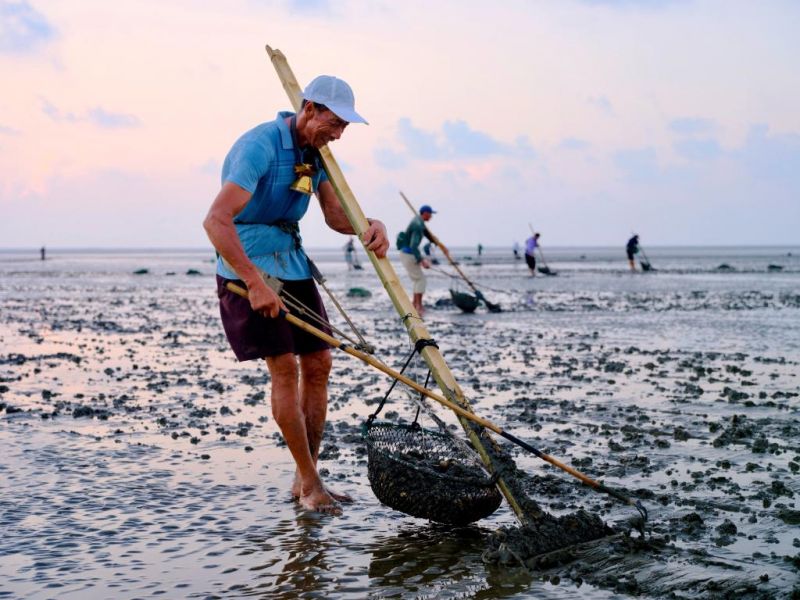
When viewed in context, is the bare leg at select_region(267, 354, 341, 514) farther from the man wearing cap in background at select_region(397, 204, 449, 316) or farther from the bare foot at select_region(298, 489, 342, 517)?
the man wearing cap in background at select_region(397, 204, 449, 316)

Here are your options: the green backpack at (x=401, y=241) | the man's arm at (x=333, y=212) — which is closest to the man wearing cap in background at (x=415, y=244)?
the green backpack at (x=401, y=241)

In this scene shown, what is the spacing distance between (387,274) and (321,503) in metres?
1.40

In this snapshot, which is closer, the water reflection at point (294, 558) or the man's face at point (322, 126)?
the water reflection at point (294, 558)

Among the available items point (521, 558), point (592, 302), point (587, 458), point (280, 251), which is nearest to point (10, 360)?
point (280, 251)

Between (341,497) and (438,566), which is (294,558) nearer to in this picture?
(438,566)

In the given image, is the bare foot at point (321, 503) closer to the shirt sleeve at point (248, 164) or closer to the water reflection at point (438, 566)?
the water reflection at point (438, 566)

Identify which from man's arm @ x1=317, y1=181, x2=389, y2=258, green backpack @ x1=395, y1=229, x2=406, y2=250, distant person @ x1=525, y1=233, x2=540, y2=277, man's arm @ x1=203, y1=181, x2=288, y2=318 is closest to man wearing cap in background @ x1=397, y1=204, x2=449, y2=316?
green backpack @ x1=395, y1=229, x2=406, y2=250

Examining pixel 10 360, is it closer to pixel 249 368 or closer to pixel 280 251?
pixel 249 368

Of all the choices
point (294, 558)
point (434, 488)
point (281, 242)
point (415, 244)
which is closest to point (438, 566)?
point (434, 488)

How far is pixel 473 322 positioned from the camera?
17.3m

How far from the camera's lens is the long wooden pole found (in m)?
4.70

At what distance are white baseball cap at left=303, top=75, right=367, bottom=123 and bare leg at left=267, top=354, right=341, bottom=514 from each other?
1.41 metres

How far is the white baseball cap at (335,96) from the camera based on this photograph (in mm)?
4594

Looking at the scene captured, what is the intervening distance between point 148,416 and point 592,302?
55.8 feet
